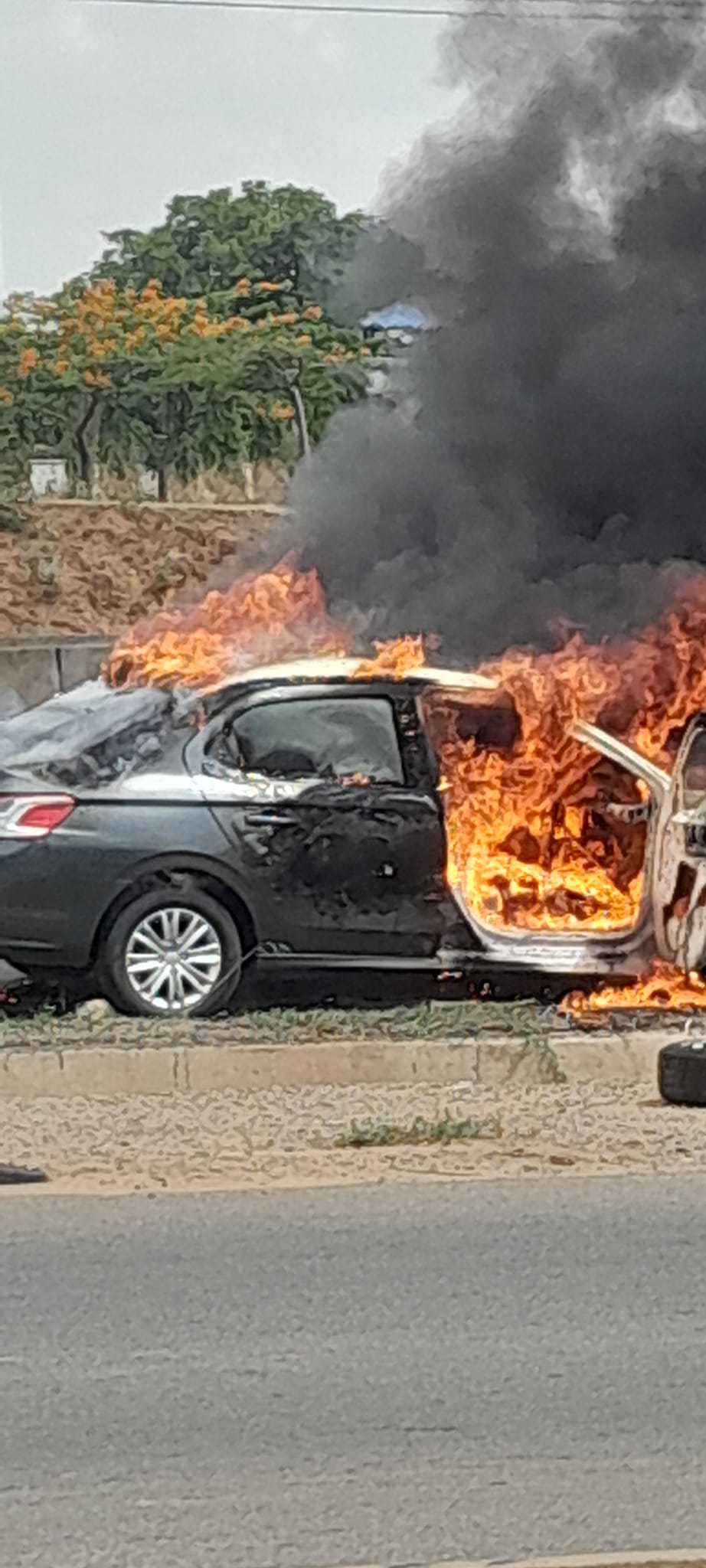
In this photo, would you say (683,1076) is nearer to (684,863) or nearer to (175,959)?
(684,863)

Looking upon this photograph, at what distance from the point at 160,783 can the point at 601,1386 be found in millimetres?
5528

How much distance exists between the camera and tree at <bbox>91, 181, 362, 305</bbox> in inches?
1268

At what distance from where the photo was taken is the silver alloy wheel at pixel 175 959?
11398mm

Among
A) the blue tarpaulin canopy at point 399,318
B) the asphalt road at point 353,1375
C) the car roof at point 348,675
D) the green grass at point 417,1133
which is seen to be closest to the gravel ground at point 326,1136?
the green grass at point 417,1133

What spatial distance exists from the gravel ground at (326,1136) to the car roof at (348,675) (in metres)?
2.06

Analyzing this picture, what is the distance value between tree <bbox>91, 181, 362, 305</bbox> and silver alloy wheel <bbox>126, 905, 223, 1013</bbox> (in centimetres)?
2082

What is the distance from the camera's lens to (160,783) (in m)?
11.5

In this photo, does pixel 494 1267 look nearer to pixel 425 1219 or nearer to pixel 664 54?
pixel 425 1219

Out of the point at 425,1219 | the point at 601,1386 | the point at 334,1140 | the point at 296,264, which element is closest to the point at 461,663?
the point at 334,1140

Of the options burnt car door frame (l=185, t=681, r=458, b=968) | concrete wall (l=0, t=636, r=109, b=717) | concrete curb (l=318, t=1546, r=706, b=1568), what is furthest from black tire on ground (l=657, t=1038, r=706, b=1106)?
concrete wall (l=0, t=636, r=109, b=717)

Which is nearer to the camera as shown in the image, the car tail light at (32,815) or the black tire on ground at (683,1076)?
the black tire on ground at (683,1076)

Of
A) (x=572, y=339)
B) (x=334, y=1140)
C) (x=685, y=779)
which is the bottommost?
(x=334, y=1140)

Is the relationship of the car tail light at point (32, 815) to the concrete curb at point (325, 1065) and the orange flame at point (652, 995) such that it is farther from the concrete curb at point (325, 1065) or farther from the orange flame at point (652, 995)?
the orange flame at point (652, 995)

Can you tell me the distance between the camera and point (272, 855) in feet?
37.7
